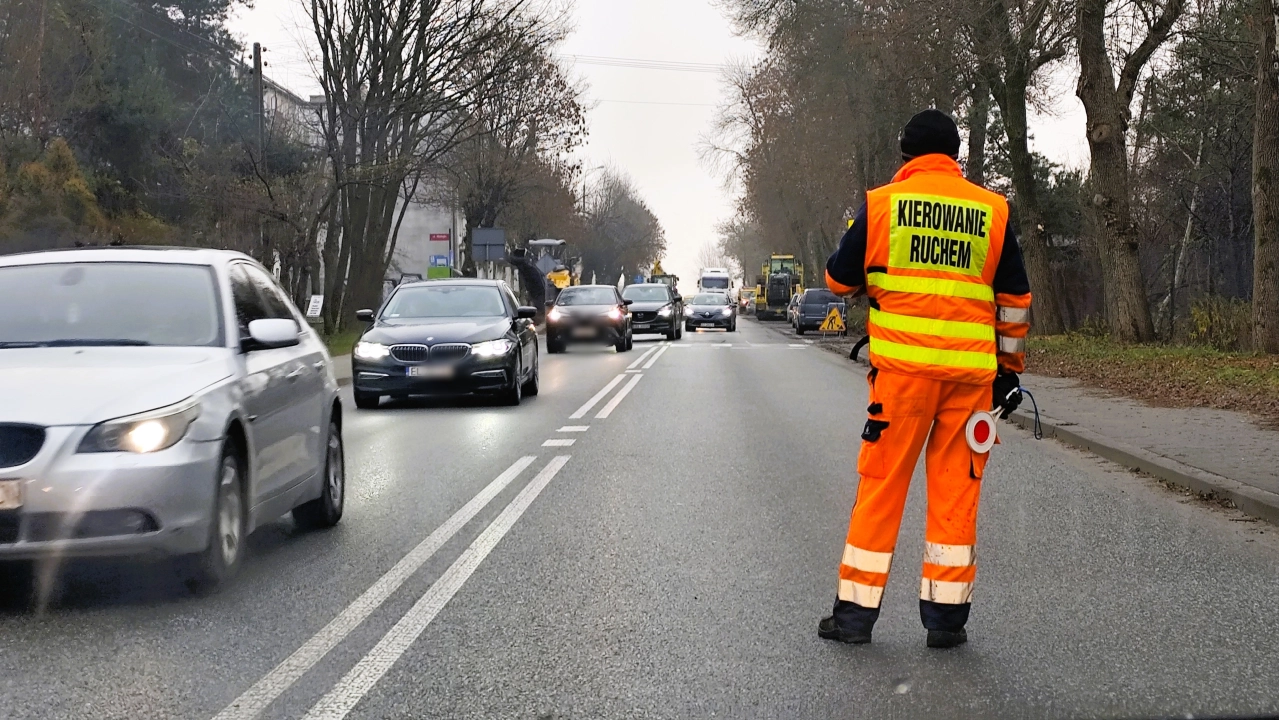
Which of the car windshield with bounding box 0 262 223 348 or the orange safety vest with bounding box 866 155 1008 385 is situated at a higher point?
the orange safety vest with bounding box 866 155 1008 385

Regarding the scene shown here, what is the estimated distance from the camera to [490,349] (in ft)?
56.6

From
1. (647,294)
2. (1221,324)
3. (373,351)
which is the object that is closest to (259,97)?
(647,294)

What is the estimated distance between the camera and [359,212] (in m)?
36.8

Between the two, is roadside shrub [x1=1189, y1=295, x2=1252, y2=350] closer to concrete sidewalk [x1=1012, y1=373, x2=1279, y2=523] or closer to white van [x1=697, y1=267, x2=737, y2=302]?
concrete sidewalk [x1=1012, y1=373, x2=1279, y2=523]

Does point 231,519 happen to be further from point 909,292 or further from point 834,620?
point 909,292

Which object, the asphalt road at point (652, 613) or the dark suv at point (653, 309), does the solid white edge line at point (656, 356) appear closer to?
the dark suv at point (653, 309)

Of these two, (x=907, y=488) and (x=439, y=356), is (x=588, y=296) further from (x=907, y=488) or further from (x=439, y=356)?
(x=907, y=488)

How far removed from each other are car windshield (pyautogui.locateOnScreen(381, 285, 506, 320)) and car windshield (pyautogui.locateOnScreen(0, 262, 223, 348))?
10.6 meters

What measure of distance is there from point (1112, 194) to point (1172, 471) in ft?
53.8

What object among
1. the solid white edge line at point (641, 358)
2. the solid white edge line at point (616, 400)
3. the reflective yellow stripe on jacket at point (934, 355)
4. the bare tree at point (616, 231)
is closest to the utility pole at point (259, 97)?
the solid white edge line at point (641, 358)

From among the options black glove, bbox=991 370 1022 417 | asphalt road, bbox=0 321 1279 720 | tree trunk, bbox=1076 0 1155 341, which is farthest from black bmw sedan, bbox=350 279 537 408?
tree trunk, bbox=1076 0 1155 341

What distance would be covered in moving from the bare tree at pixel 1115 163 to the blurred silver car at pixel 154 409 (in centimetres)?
1909

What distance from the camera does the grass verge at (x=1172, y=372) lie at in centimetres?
1619

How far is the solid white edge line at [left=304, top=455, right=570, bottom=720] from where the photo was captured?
491cm
